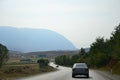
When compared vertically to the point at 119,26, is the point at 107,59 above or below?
below

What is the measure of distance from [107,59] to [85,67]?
57920mm

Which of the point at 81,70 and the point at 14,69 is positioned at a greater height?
the point at 81,70

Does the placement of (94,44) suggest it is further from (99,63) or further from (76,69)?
(76,69)

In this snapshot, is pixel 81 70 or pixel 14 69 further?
pixel 14 69

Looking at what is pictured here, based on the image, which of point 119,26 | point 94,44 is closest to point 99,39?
point 94,44

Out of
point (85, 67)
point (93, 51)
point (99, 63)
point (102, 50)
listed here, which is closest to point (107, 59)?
Result: point (99, 63)

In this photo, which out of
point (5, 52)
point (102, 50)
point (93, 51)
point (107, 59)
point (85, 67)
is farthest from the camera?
point (93, 51)

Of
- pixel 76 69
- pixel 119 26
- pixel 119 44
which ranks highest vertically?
pixel 119 26

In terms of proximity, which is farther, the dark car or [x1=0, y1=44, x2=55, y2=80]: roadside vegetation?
[x1=0, y1=44, x2=55, y2=80]: roadside vegetation

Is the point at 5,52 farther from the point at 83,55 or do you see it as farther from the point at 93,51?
the point at 83,55

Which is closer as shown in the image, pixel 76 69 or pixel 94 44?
pixel 76 69

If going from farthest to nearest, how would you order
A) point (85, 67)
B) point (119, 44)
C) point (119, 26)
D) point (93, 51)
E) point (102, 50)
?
point (93, 51) < point (102, 50) < point (119, 26) < point (119, 44) < point (85, 67)

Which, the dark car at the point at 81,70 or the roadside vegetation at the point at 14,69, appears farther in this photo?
the roadside vegetation at the point at 14,69

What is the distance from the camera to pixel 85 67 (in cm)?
4462
